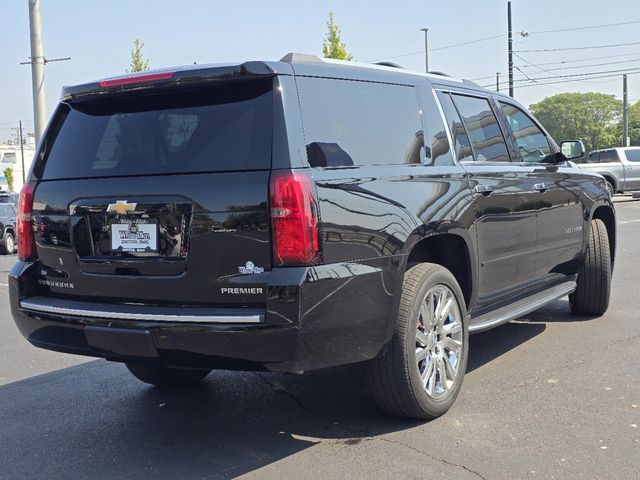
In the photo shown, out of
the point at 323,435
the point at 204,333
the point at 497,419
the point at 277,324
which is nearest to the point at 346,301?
the point at 277,324

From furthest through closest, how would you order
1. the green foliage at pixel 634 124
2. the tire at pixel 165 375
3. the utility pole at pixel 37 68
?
the green foliage at pixel 634 124
the utility pole at pixel 37 68
the tire at pixel 165 375

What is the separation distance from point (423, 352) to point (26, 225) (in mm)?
2274

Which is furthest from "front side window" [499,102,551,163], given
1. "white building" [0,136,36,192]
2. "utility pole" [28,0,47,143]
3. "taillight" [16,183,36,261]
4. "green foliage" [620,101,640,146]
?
"white building" [0,136,36,192]

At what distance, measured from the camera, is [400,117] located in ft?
13.9

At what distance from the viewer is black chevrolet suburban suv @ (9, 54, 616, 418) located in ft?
11.0

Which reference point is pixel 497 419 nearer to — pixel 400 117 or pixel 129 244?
pixel 400 117

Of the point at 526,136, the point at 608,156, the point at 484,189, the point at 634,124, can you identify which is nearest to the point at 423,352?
the point at 484,189

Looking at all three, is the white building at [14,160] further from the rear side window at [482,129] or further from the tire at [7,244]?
the rear side window at [482,129]

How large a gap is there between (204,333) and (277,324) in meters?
0.35

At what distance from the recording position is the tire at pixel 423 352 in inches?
151

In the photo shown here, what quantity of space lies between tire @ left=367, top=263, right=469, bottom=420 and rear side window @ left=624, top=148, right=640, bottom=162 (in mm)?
24449

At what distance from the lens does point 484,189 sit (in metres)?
4.70

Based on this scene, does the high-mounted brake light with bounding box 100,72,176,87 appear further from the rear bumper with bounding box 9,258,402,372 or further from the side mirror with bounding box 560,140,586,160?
the side mirror with bounding box 560,140,586,160

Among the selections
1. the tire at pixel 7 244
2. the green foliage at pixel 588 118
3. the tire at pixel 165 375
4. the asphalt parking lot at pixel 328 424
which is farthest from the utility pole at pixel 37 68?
the green foliage at pixel 588 118
